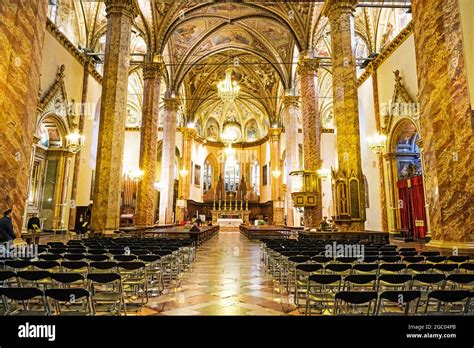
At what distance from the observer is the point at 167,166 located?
20.7 metres

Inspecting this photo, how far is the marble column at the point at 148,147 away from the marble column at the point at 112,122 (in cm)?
539

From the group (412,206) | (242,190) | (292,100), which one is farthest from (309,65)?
(242,190)

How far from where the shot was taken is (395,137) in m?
15.1

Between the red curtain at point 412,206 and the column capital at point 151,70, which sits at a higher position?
the column capital at point 151,70

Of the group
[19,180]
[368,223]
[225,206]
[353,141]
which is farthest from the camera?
[225,206]

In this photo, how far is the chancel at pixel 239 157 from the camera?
4246mm

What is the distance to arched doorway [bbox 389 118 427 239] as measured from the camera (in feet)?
47.2

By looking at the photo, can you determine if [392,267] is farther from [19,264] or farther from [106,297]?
[19,264]

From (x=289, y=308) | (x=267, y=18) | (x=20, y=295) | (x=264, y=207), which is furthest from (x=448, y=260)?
(x=264, y=207)

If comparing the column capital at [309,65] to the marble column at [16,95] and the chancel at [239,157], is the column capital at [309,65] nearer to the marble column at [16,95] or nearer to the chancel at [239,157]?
the chancel at [239,157]

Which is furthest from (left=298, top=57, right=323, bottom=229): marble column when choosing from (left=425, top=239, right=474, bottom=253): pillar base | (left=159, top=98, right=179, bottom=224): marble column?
(left=159, top=98, right=179, bottom=224): marble column

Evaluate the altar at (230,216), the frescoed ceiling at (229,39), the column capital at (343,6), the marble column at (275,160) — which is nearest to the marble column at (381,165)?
the frescoed ceiling at (229,39)
